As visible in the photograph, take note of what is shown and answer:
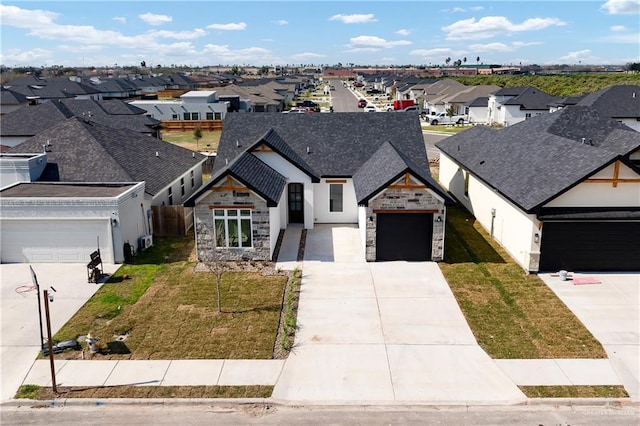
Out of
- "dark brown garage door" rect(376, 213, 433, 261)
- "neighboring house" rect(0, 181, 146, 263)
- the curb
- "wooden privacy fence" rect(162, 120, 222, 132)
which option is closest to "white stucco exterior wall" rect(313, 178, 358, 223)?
"dark brown garage door" rect(376, 213, 433, 261)

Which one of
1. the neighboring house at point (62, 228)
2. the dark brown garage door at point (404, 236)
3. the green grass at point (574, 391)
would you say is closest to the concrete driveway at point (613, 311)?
the green grass at point (574, 391)

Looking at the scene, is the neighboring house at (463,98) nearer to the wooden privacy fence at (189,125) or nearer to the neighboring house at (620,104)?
the neighboring house at (620,104)

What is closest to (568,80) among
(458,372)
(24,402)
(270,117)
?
(270,117)

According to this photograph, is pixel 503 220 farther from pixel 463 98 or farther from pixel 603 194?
pixel 463 98

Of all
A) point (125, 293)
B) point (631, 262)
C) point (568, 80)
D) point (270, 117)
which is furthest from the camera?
point (568, 80)

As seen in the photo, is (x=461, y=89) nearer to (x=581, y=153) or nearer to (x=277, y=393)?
(x=581, y=153)

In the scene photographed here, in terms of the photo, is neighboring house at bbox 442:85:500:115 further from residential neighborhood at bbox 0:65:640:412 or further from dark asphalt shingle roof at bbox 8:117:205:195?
dark asphalt shingle roof at bbox 8:117:205:195
